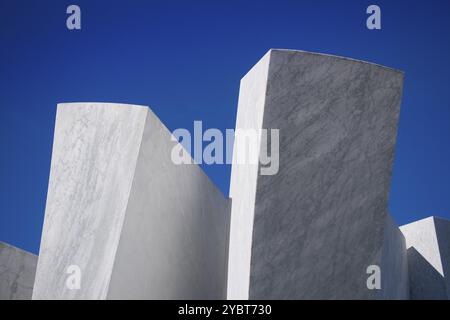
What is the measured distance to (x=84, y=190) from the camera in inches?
299

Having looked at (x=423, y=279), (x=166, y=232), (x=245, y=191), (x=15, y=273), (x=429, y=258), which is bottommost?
(x=15, y=273)

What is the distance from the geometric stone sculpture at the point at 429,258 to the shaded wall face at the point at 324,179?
7930 millimetres

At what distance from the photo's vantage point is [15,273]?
1254 cm

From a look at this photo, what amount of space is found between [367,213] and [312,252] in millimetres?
948

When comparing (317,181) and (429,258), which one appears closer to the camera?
(317,181)

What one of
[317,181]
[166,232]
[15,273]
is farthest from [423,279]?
[15,273]

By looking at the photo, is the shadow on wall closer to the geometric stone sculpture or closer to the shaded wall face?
the geometric stone sculpture

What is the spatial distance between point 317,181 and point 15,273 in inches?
326

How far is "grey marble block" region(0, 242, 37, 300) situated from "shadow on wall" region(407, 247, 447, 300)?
9.98 m

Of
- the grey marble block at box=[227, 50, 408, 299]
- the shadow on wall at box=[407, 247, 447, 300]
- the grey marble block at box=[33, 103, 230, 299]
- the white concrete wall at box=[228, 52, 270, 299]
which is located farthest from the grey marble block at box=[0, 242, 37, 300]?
the shadow on wall at box=[407, 247, 447, 300]

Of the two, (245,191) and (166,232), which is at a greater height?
(245,191)

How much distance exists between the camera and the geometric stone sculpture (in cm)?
1430

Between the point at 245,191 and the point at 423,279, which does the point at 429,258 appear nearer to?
the point at 423,279
